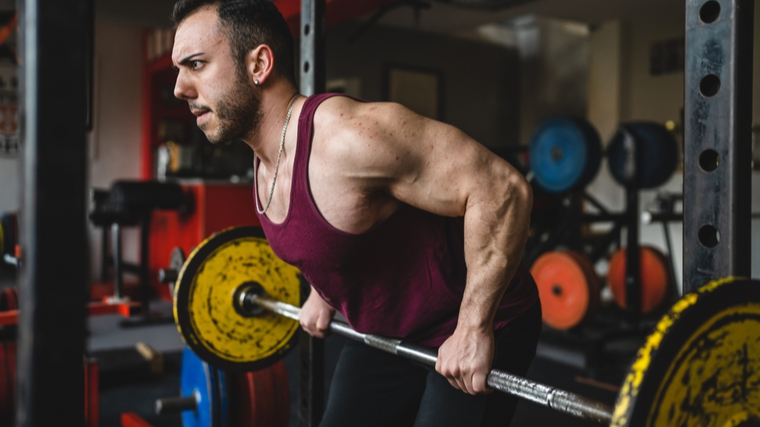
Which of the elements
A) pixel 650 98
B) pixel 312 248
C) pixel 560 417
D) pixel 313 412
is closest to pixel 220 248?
pixel 313 412

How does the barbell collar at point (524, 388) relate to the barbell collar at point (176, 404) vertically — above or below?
above

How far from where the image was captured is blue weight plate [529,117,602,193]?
3.09 metres

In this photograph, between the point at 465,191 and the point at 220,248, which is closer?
the point at 465,191

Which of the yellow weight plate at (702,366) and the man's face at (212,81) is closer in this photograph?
the yellow weight plate at (702,366)

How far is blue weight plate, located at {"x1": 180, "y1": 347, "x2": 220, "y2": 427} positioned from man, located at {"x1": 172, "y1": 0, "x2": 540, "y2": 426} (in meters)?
0.57

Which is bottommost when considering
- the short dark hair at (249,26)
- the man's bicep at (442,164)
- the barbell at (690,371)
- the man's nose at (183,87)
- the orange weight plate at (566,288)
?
the orange weight plate at (566,288)

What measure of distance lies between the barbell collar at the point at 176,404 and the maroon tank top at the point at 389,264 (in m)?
0.81

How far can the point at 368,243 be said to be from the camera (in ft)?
3.14

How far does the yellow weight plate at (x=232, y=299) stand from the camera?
4.70ft

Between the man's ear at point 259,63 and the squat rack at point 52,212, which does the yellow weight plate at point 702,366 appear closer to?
the squat rack at point 52,212

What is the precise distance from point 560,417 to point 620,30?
14.6ft

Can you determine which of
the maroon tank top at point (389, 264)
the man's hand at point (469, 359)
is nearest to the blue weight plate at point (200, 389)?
the maroon tank top at point (389, 264)

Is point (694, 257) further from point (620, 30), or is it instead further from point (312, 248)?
point (620, 30)

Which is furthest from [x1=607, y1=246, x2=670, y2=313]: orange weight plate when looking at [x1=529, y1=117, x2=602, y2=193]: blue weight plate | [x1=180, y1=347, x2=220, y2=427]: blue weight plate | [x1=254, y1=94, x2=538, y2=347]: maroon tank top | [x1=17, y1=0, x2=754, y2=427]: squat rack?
[x1=17, y1=0, x2=754, y2=427]: squat rack
